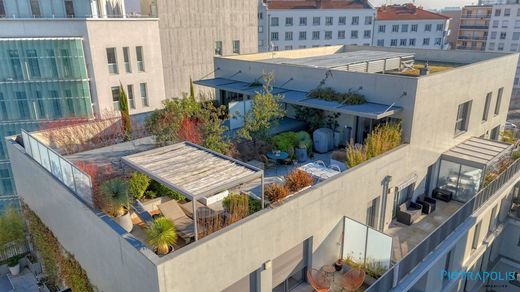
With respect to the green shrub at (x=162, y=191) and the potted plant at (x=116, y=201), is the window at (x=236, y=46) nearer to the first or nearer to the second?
the green shrub at (x=162, y=191)

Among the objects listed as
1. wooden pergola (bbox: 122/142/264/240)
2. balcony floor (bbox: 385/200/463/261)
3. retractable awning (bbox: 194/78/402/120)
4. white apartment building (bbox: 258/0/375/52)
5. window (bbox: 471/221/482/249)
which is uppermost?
white apartment building (bbox: 258/0/375/52)

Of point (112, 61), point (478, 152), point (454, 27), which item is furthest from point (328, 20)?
point (478, 152)

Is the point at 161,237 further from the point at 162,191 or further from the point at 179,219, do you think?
the point at 162,191

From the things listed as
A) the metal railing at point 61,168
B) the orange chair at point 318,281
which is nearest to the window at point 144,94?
the metal railing at point 61,168

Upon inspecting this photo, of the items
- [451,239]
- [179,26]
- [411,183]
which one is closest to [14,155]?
[411,183]

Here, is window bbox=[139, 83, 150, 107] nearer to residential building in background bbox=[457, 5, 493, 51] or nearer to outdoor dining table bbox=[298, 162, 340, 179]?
outdoor dining table bbox=[298, 162, 340, 179]

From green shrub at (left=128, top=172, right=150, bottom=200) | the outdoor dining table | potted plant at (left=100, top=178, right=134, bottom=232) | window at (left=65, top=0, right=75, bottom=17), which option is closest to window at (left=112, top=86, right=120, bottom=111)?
window at (left=65, top=0, right=75, bottom=17)
